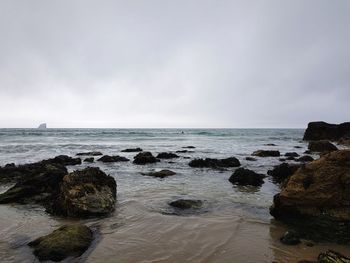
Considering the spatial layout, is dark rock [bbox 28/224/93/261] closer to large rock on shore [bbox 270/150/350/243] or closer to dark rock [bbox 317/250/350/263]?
dark rock [bbox 317/250/350/263]

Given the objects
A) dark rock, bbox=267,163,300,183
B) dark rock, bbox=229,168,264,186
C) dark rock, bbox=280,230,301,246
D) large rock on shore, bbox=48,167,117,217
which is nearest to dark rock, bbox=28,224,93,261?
large rock on shore, bbox=48,167,117,217

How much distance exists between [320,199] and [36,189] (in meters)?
8.14

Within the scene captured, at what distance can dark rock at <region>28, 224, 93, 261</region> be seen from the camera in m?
5.23

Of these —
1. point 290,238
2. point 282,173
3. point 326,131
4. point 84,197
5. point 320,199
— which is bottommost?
point 290,238

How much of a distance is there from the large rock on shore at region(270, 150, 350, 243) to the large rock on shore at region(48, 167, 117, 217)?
4.17m

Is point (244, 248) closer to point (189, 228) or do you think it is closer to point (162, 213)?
point (189, 228)

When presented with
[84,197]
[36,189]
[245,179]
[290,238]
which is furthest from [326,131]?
[84,197]

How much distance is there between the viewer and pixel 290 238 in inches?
233

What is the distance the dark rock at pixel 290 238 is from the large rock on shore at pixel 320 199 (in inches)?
18.7

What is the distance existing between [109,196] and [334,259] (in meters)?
5.76

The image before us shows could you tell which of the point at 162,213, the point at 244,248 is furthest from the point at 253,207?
the point at 244,248

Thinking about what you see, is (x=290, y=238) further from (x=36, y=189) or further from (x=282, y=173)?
(x=282, y=173)

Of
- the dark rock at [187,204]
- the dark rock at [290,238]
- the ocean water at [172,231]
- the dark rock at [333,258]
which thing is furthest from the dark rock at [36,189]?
the dark rock at [333,258]

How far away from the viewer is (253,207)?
8586 mm
